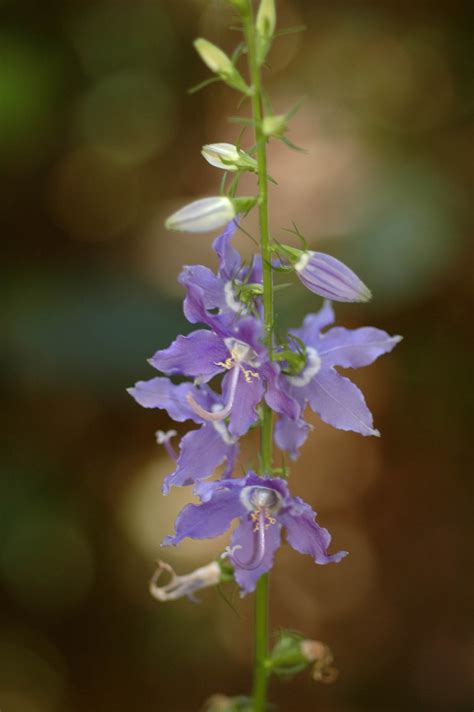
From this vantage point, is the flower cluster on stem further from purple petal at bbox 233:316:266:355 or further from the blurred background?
the blurred background

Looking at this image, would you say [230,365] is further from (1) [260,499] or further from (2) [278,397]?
(1) [260,499]

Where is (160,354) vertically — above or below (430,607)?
above

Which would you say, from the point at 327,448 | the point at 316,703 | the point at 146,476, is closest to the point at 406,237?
the point at 327,448

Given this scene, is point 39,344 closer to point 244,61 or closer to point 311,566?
point 311,566

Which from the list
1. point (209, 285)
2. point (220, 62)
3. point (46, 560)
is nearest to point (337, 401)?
point (209, 285)

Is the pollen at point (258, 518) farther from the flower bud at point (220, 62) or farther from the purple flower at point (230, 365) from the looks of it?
the flower bud at point (220, 62)

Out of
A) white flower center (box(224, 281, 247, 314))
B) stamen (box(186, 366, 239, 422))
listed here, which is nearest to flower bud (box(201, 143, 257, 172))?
white flower center (box(224, 281, 247, 314))
